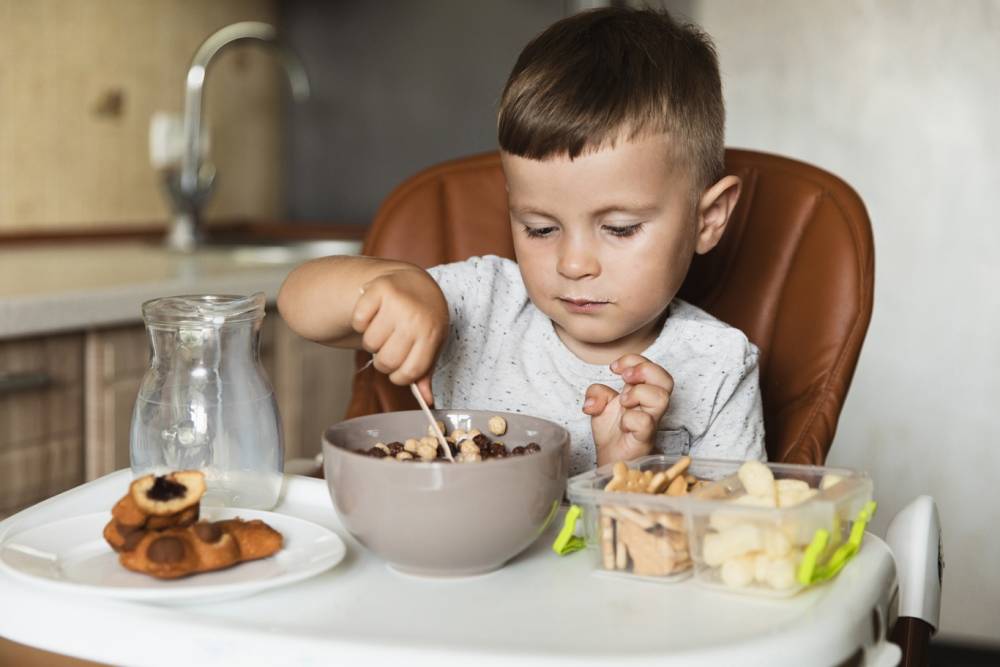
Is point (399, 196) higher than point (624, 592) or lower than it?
higher

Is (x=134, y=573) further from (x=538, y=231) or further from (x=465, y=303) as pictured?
(x=465, y=303)

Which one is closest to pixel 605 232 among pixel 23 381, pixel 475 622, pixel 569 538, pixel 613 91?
pixel 613 91

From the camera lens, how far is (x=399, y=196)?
1471mm

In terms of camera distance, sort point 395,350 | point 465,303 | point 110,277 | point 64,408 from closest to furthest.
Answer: point 395,350, point 465,303, point 64,408, point 110,277

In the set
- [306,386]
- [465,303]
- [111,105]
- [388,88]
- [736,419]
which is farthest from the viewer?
[388,88]

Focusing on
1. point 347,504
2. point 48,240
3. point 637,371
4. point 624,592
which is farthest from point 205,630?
point 48,240

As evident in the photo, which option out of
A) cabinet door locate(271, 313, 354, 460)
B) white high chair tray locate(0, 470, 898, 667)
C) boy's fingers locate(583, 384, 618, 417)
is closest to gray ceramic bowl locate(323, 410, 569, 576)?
white high chair tray locate(0, 470, 898, 667)

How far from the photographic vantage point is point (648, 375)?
976mm

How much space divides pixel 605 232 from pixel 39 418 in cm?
102

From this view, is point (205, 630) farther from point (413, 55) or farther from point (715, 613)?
point (413, 55)

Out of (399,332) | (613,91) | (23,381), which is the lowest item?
(23,381)

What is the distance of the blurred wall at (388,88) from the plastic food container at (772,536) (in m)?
2.11

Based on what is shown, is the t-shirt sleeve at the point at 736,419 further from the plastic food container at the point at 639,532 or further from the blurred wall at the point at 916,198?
the blurred wall at the point at 916,198

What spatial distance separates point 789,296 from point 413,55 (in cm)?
181
